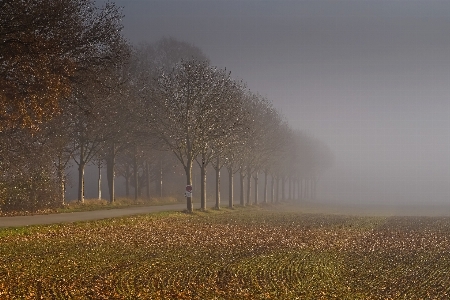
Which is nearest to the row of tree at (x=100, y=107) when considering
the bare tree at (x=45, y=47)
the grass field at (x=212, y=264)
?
the bare tree at (x=45, y=47)

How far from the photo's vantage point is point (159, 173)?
72688mm

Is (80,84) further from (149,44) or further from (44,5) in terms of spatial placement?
(149,44)

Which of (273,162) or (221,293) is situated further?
(273,162)

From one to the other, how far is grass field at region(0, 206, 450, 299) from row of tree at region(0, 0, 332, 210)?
6746mm

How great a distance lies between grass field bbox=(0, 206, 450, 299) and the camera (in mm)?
16609

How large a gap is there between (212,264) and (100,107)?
2667cm

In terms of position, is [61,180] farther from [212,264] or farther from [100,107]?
[212,264]

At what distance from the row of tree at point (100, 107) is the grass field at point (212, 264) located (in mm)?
6746

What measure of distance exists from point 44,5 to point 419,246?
22.3 meters

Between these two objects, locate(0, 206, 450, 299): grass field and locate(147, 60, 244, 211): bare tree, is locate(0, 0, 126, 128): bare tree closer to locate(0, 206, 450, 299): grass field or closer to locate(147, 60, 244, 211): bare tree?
locate(0, 206, 450, 299): grass field

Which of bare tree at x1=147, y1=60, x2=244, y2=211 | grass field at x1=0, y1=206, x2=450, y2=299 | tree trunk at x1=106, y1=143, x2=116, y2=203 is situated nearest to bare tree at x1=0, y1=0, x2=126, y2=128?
grass field at x1=0, y1=206, x2=450, y2=299

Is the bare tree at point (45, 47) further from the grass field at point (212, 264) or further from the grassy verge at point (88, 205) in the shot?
the grassy verge at point (88, 205)

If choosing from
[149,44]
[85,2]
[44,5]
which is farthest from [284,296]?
[149,44]

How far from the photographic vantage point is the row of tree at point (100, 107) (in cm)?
2472
